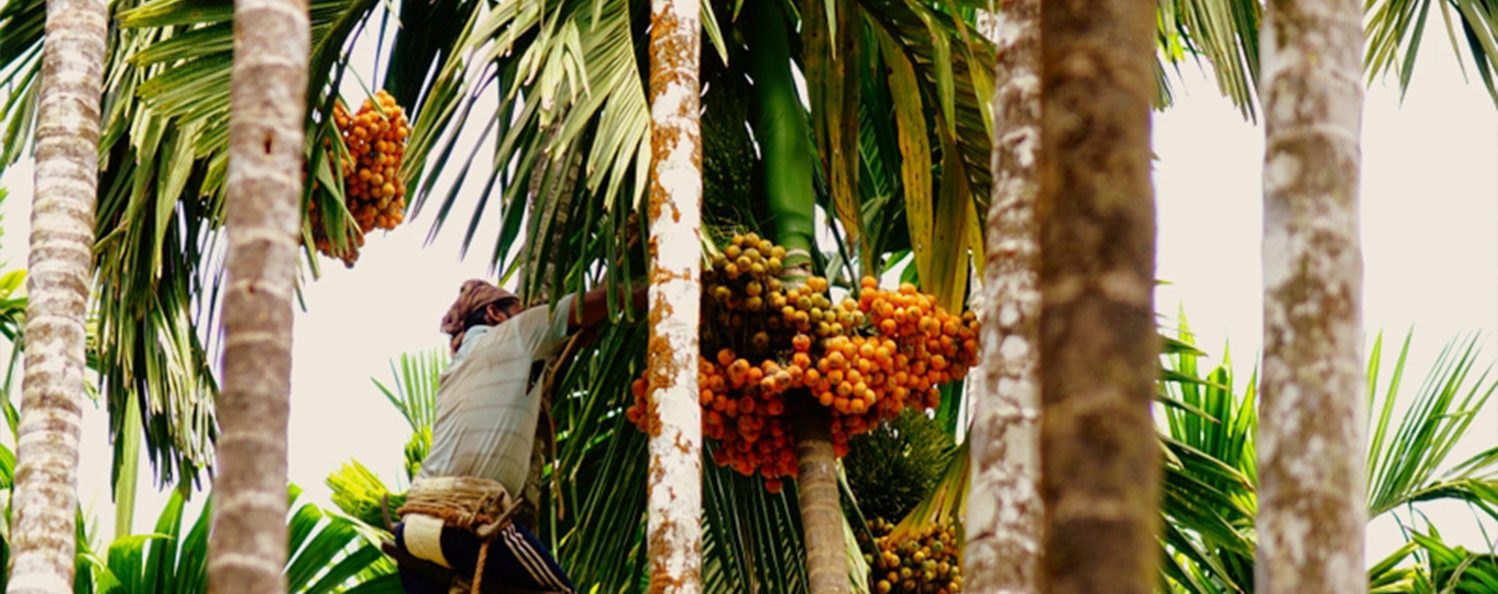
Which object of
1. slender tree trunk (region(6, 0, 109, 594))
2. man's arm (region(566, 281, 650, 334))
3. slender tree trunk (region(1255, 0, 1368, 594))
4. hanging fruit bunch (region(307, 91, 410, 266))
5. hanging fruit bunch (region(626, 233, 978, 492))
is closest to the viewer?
slender tree trunk (region(1255, 0, 1368, 594))

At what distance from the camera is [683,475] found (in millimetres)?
4457

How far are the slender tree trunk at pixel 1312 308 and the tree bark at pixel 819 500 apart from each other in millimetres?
2867

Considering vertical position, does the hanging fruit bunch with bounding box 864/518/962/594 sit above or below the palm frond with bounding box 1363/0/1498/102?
below

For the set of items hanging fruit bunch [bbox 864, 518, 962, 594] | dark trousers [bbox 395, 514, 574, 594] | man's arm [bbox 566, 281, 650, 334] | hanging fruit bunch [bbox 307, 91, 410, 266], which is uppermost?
hanging fruit bunch [bbox 307, 91, 410, 266]

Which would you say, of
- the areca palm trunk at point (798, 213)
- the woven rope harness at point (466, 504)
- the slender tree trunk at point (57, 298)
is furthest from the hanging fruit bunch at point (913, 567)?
the slender tree trunk at point (57, 298)

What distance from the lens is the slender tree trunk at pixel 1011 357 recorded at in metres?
2.92

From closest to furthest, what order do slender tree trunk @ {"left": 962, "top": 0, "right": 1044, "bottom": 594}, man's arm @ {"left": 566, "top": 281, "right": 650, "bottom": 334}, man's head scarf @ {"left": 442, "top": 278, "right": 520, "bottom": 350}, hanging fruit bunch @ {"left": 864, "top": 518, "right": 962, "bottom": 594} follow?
slender tree trunk @ {"left": 962, "top": 0, "right": 1044, "bottom": 594} → man's arm @ {"left": 566, "top": 281, "right": 650, "bottom": 334} → man's head scarf @ {"left": 442, "top": 278, "right": 520, "bottom": 350} → hanging fruit bunch @ {"left": 864, "top": 518, "right": 962, "bottom": 594}

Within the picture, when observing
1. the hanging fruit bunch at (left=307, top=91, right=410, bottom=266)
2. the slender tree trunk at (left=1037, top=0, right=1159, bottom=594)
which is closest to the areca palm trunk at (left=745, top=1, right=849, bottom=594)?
the hanging fruit bunch at (left=307, top=91, right=410, bottom=266)

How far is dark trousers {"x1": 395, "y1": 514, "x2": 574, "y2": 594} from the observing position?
5.65 metres

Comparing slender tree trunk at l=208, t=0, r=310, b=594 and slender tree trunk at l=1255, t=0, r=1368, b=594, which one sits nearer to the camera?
slender tree trunk at l=1255, t=0, r=1368, b=594

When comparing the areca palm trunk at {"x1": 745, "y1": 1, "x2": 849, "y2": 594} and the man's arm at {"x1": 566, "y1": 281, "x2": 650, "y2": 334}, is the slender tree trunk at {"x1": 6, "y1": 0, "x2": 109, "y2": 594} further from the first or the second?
the areca palm trunk at {"x1": 745, "y1": 1, "x2": 849, "y2": 594}

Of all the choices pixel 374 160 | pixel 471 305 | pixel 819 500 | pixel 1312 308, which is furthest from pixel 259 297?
pixel 374 160

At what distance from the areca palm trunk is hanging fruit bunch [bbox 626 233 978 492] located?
0.06 m

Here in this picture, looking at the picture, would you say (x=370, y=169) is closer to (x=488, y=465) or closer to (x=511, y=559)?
(x=488, y=465)
